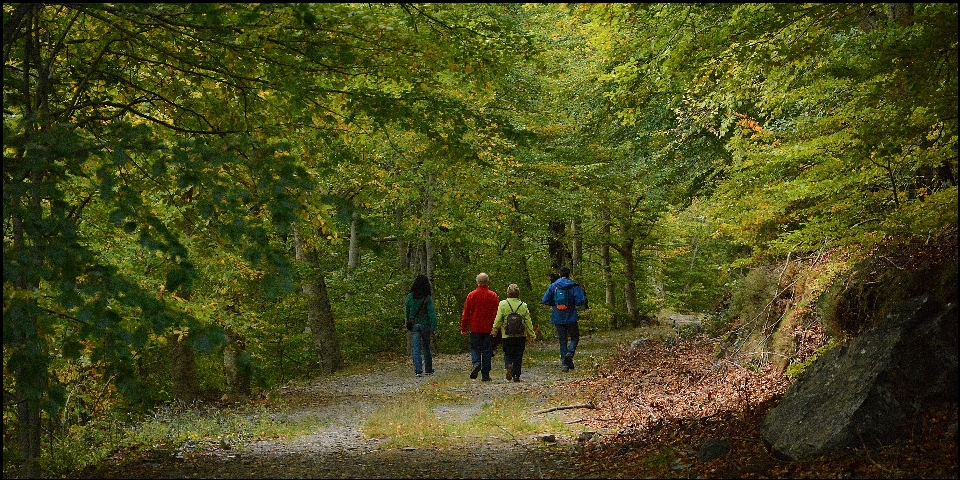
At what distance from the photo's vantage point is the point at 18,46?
775 cm

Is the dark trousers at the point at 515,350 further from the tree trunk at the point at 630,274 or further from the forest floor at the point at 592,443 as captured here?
the tree trunk at the point at 630,274

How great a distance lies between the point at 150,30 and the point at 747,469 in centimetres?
649

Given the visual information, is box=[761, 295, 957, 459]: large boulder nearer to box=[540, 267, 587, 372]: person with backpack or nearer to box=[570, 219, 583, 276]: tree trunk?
box=[540, 267, 587, 372]: person with backpack

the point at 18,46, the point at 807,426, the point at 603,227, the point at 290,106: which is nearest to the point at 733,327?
the point at 807,426

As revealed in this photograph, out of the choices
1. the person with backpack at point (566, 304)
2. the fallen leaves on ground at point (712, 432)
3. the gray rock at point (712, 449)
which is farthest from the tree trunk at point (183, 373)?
the gray rock at point (712, 449)


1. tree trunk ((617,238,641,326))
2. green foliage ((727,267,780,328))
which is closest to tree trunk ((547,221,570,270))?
tree trunk ((617,238,641,326))

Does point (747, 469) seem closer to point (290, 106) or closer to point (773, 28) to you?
point (773, 28)

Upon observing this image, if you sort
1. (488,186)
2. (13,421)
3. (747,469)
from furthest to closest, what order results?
(488,186) < (13,421) < (747,469)

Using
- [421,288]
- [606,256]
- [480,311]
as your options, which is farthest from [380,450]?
[606,256]

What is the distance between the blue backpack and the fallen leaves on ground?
2.42 m

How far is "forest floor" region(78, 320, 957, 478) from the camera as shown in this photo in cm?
575

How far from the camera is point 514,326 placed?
14000 mm

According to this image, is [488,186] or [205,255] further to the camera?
[488,186]

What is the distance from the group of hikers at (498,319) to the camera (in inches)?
558
